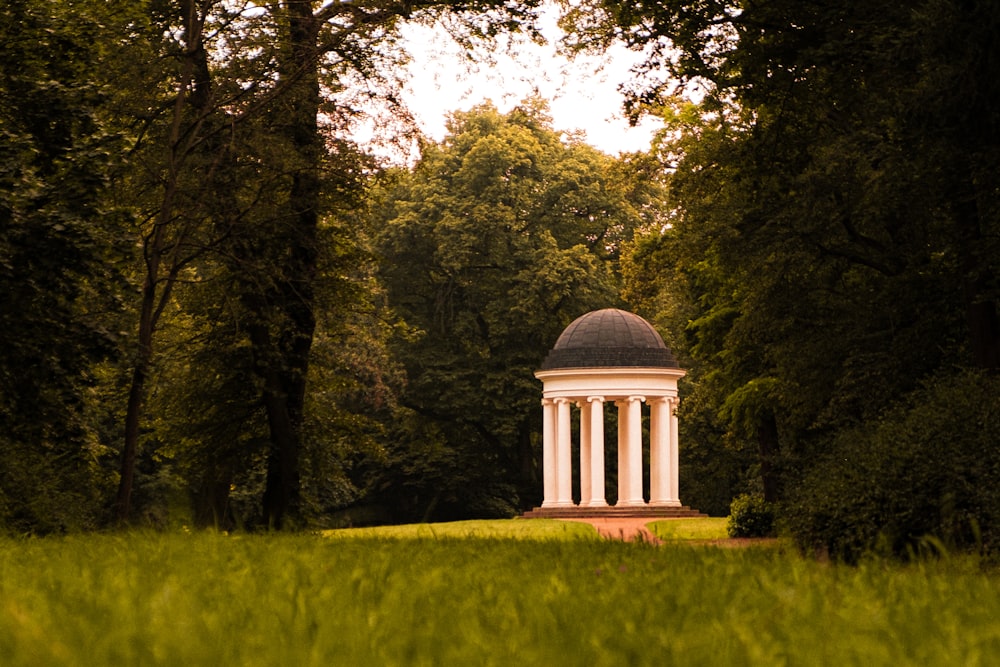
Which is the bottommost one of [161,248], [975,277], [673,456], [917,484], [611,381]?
[673,456]

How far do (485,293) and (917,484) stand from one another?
1809 inches

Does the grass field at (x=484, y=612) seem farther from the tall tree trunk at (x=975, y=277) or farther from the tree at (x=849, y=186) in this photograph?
the tall tree trunk at (x=975, y=277)

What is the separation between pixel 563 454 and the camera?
52.6m

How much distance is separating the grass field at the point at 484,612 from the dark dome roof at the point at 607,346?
142 ft

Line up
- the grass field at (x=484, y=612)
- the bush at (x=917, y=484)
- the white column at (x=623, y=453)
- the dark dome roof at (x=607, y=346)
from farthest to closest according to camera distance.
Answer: the white column at (x=623, y=453) < the dark dome roof at (x=607, y=346) < the bush at (x=917, y=484) < the grass field at (x=484, y=612)

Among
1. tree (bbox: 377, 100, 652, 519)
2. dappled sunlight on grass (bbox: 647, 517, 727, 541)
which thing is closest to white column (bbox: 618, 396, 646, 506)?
tree (bbox: 377, 100, 652, 519)

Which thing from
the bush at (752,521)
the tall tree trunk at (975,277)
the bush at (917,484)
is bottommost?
the bush at (752,521)

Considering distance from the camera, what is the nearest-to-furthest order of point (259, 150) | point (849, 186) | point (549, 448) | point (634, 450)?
point (849, 186) < point (259, 150) < point (634, 450) < point (549, 448)

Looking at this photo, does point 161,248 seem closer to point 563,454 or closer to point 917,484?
point 917,484

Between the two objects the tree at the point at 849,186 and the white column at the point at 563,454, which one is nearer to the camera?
the tree at the point at 849,186

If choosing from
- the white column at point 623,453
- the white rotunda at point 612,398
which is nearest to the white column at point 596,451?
the white rotunda at point 612,398

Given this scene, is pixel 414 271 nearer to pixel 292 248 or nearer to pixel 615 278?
pixel 615 278

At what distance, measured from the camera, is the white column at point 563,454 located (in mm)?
52344

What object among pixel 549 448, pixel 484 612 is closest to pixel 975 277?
pixel 484 612
